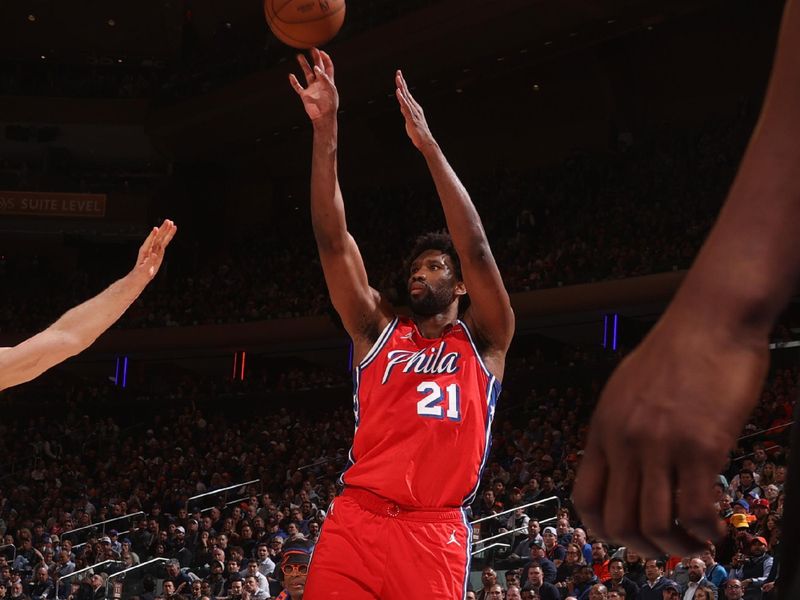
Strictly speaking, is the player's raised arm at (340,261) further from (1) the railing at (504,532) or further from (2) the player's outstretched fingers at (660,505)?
(1) the railing at (504,532)

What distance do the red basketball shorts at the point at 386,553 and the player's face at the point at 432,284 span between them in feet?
2.59

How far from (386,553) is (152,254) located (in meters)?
1.52

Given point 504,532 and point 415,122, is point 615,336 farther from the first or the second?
point 415,122

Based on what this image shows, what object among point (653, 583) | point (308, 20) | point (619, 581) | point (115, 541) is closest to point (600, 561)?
point (619, 581)

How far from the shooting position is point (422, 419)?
12.9 ft

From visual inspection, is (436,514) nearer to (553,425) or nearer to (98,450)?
(553,425)

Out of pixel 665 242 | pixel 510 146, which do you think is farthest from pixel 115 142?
pixel 665 242

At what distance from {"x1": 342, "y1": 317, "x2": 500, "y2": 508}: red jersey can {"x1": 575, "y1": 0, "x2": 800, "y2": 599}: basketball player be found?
2.83 m

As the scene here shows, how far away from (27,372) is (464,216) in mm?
1653

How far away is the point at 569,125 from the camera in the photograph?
26.2 m

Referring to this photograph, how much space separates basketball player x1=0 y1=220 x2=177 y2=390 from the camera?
370cm

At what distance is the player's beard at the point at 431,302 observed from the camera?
424 cm

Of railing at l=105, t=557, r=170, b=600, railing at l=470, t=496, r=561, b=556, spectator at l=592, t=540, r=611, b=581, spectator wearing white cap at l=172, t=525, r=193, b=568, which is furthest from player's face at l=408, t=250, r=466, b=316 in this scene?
spectator wearing white cap at l=172, t=525, r=193, b=568

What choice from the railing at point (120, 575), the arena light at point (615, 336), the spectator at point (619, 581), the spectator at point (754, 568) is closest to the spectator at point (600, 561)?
the spectator at point (619, 581)
